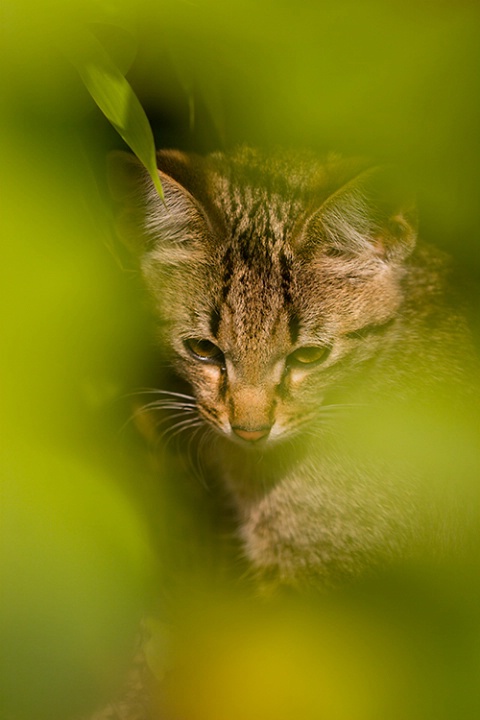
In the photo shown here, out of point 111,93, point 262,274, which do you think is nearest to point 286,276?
point 262,274

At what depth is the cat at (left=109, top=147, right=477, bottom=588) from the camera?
1.26m

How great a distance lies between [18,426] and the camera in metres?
0.52

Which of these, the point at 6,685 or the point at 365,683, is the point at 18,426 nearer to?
the point at 6,685

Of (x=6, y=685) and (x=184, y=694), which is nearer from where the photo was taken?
(x=6, y=685)

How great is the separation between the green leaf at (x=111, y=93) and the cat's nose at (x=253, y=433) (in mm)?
728

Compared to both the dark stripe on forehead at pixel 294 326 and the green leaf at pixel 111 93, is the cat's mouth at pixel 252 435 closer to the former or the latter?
the dark stripe on forehead at pixel 294 326

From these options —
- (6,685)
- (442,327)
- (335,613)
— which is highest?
(442,327)

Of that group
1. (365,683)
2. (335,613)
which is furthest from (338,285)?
(365,683)

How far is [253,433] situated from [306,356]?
18 centimetres

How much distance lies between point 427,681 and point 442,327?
32.5 inches

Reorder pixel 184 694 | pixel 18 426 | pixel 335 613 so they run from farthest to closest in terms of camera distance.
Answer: pixel 184 694 < pixel 335 613 < pixel 18 426

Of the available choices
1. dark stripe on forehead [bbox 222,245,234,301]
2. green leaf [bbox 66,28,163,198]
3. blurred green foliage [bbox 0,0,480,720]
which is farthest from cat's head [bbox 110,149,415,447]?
green leaf [bbox 66,28,163,198]

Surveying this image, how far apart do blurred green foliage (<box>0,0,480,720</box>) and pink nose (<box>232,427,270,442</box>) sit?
487 mm

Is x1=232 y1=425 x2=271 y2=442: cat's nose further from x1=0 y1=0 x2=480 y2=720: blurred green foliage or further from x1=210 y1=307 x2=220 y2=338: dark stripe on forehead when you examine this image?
x1=0 y1=0 x2=480 y2=720: blurred green foliage
